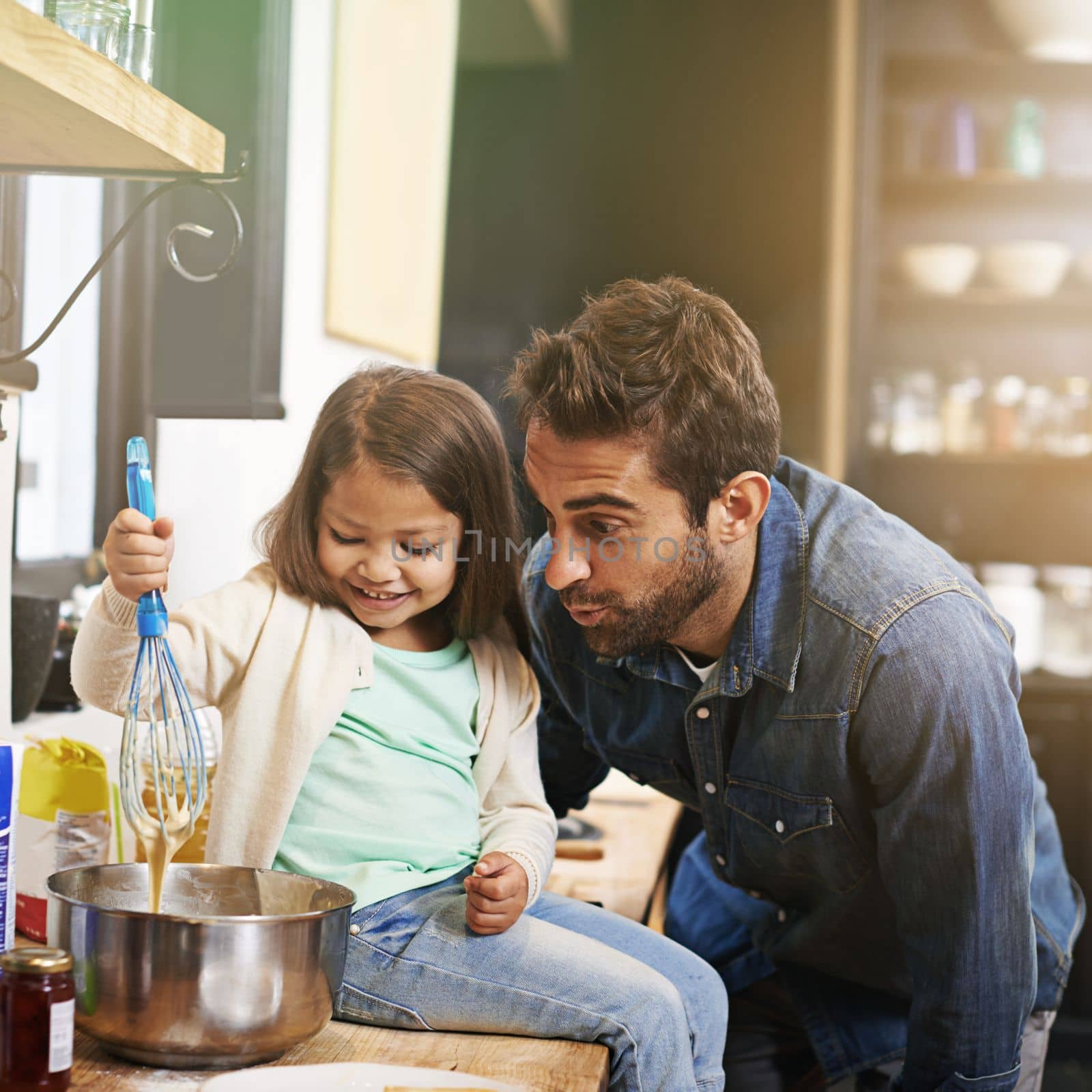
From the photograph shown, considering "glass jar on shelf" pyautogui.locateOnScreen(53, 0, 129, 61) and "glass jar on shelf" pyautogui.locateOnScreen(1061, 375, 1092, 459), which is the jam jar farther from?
"glass jar on shelf" pyautogui.locateOnScreen(1061, 375, 1092, 459)

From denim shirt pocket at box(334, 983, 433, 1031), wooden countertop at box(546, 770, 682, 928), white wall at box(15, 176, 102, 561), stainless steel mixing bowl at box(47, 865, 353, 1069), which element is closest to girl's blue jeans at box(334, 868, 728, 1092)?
denim shirt pocket at box(334, 983, 433, 1031)

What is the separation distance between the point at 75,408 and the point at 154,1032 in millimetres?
1173

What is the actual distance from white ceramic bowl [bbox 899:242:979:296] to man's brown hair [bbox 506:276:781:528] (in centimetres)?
218

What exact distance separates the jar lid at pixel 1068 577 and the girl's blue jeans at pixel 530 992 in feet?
8.02

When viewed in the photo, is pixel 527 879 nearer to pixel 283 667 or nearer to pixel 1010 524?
pixel 283 667

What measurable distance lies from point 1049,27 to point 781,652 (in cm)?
266

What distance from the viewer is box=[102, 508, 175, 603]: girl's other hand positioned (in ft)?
2.91

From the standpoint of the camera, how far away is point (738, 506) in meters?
1.22

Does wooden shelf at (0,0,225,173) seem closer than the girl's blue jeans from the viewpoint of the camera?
Yes

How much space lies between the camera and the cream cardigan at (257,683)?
98cm

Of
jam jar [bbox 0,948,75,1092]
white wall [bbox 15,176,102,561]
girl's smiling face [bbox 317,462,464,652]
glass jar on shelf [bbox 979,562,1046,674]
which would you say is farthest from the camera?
glass jar on shelf [bbox 979,562,1046,674]

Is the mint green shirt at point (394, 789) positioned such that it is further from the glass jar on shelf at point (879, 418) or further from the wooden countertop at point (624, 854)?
the glass jar on shelf at point (879, 418)

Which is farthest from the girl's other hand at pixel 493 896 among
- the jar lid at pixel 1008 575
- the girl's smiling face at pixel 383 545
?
the jar lid at pixel 1008 575

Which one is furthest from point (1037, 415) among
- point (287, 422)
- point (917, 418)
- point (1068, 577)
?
point (287, 422)
